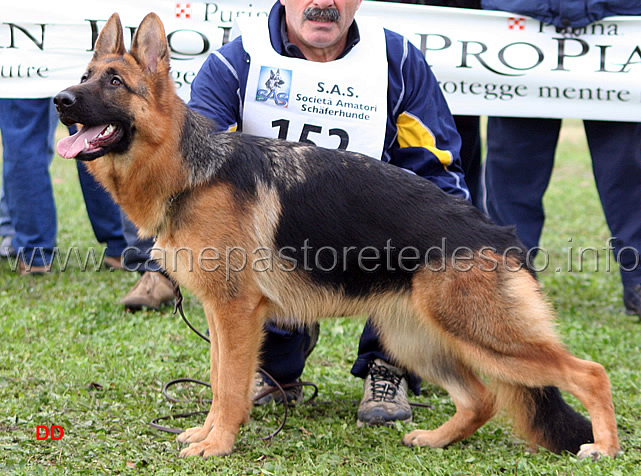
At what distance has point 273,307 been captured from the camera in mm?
3340

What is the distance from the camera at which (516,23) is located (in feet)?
18.3

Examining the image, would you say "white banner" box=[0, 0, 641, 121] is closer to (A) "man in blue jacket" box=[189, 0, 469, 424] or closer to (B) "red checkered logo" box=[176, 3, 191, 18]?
(B) "red checkered logo" box=[176, 3, 191, 18]

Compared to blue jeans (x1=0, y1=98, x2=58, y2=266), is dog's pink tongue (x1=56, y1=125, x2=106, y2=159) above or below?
above

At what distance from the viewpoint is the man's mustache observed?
12.3 ft

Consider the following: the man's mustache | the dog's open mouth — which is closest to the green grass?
the dog's open mouth

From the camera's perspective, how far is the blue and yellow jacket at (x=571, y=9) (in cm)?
523

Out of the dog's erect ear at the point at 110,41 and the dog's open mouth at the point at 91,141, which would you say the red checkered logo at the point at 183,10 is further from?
the dog's open mouth at the point at 91,141

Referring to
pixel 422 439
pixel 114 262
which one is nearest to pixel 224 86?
pixel 422 439

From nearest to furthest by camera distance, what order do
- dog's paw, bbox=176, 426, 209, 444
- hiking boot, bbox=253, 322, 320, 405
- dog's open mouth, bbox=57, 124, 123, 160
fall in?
dog's open mouth, bbox=57, 124, 123, 160 < dog's paw, bbox=176, 426, 209, 444 < hiking boot, bbox=253, 322, 320, 405

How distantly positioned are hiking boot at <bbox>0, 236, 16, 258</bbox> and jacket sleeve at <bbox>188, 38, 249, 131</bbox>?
3.34 meters

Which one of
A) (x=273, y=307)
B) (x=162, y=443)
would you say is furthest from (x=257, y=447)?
(x=273, y=307)

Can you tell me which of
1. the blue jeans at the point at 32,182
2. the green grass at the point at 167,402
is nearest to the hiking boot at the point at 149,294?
the green grass at the point at 167,402

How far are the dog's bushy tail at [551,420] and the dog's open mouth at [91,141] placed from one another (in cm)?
198

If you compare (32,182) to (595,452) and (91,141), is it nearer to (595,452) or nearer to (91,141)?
(91,141)
